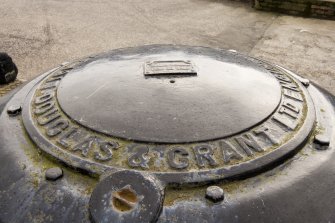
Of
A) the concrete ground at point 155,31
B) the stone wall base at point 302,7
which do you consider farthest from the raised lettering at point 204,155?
the stone wall base at point 302,7

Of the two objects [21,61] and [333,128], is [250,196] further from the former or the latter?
[21,61]

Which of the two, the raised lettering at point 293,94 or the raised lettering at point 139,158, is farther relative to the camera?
the raised lettering at point 293,94

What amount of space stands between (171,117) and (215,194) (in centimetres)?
38

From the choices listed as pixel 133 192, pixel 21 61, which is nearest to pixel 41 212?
pixel 133 192

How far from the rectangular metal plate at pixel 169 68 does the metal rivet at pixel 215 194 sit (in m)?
0.69

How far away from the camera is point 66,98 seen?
1.62m

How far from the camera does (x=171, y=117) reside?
1448 millimetres

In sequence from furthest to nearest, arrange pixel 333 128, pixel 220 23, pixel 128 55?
pixel 220 23 < pixel 128 55 < pixel 333 128

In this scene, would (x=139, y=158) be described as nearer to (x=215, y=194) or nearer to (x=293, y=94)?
(x=215, y=194)

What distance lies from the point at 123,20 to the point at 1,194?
5.57 meters

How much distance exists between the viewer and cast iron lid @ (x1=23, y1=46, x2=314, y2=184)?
1.30 meters

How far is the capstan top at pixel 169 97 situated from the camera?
1402 mm

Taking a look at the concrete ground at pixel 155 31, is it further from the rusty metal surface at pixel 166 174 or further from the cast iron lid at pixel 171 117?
the rusty metal surface at pixel 166 174

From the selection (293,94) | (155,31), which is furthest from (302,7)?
(293,94)
